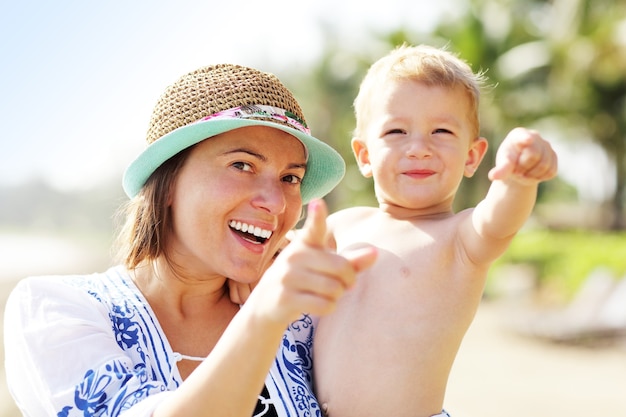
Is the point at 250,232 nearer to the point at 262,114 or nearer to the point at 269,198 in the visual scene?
the point at 269,198

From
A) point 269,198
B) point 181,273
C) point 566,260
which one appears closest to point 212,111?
point 269,198

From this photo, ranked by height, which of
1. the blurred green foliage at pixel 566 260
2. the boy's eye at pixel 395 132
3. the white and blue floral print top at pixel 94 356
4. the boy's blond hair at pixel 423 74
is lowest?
the white and blue floral print top at pixel 94 356

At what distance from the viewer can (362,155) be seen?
2807mm

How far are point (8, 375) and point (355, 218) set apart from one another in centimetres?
136

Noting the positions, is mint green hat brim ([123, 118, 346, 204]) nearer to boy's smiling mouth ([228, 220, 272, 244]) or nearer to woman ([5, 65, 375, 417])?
woman ([5, 65, 375, 417])

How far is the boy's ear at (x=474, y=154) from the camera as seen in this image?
267 centimetres

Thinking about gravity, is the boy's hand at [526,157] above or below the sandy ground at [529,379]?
below

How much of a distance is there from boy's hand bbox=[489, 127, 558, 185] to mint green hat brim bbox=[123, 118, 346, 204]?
0.69 meters

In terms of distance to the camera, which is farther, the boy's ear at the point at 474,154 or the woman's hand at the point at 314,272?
the boy's ear at the point at 474,154

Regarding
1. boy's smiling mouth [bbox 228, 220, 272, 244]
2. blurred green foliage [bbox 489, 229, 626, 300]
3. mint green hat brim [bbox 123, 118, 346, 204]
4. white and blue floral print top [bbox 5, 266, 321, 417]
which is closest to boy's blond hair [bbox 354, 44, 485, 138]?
mint green hat brim [bbox 123, 118, 346, 204]

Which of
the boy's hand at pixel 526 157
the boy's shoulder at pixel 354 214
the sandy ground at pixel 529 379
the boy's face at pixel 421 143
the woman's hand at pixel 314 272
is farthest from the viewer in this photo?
the sandy ground at pixel 529 379

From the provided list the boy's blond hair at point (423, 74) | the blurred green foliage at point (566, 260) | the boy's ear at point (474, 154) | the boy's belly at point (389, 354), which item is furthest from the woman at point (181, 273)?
the blurred green foliage at point (566, 260)

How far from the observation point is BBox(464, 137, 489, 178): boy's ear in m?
2.67

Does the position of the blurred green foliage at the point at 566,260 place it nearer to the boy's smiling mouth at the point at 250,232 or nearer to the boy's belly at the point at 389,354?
the boy's belly at the point at 389,354
